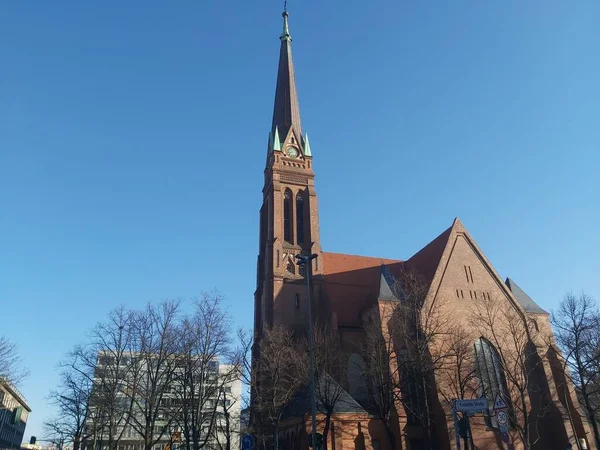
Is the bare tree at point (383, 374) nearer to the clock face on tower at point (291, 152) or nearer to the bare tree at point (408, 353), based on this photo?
the bare tree at point (408, 353)

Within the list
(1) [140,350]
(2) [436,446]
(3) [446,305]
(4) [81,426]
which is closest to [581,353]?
(3) [446,305]

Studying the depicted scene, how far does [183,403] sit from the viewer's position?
28.9 meters

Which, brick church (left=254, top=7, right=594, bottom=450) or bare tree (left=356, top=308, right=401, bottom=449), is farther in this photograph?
brick church (left=254, top=7, right=594, bottom=450)

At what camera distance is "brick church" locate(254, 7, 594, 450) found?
2997 centimetres

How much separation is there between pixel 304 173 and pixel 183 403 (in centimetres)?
2665

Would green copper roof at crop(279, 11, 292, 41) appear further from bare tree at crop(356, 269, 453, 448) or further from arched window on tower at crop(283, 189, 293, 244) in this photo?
bare tree at crop(356, 269, 453, 448)

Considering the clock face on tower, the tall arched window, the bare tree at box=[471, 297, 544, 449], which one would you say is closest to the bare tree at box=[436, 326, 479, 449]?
the bare tree at box=[471, 297, 544, 449]

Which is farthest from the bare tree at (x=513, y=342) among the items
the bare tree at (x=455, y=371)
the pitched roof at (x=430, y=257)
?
the pitched roof at (x=430, y=257)

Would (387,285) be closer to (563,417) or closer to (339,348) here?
(339,348)

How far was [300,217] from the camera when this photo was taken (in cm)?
4600

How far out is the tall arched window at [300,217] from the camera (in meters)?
44.5

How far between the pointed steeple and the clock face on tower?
1956 mm

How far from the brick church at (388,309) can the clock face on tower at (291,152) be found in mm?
151

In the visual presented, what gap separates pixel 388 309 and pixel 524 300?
14.4m
